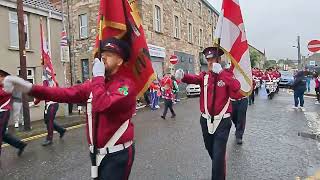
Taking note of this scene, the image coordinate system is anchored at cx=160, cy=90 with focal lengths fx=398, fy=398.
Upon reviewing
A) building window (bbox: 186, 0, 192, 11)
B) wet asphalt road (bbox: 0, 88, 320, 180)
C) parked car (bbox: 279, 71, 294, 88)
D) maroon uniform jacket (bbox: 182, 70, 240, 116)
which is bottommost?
wet asphalt road (bbox: 0, 88, 320, 180)

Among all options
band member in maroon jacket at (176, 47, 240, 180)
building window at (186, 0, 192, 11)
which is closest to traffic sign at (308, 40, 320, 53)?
band member in maroon jacket at (176, 47, 240, 180)

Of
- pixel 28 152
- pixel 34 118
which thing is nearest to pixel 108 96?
pixel 28 152

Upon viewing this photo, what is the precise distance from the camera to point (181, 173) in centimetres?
638

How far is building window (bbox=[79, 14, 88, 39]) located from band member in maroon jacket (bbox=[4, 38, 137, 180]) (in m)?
23.5

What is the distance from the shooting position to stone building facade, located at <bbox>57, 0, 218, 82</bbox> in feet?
85.5

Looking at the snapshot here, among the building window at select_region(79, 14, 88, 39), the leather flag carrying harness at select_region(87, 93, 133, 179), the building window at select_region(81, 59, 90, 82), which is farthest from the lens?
the building window at select_region(81, 59, 90, 82)

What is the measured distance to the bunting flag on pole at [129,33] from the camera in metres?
3.69

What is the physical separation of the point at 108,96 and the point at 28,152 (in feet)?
20.6

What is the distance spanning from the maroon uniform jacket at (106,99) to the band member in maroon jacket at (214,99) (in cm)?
197

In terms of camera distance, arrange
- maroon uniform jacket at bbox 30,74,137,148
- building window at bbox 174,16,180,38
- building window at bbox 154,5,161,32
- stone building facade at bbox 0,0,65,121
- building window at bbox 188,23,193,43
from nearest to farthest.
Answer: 1. maroon uniform jacket at bbox 30,74,137,148
2. stone building facade at bbox 0,0,65,121
3. building window at bbox 154,5,161,32
4. building window at bbox 174,16,180,38
5. building window at bbox 188,23,193,43

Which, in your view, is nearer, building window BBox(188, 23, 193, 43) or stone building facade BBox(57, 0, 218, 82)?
stone building facade BBox(57, 0, 218, 82)

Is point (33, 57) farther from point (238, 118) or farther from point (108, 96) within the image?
point (108, 96)

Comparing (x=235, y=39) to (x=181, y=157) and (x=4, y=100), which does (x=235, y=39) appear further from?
(x=4, y=100)

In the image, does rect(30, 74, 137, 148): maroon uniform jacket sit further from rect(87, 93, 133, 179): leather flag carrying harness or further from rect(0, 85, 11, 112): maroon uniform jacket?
rect(0, 85, 11, 112): maroon uniform jacket
